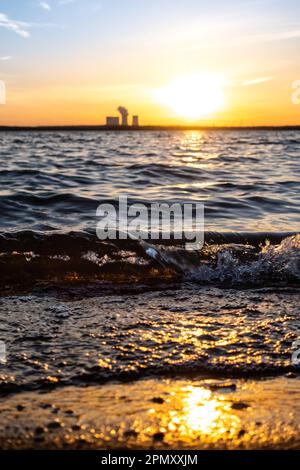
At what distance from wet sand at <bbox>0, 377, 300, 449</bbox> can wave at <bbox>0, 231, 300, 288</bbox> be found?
2.54 m

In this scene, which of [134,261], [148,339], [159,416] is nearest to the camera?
[159,416]

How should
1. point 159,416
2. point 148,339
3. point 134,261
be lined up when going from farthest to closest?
point 134,261 < point 148,339 < point 159,416

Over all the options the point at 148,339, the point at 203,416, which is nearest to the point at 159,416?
the point at 203,416

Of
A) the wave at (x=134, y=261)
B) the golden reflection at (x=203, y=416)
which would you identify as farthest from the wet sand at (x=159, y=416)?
the wave at (x=134, y=261)

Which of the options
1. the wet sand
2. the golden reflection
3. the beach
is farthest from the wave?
the golden reflection

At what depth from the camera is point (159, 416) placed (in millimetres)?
2305

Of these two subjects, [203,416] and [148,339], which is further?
Answer: [148,339]

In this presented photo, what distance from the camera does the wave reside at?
535 cm

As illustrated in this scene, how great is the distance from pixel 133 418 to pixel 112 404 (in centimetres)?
19

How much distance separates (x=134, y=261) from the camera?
591 cm

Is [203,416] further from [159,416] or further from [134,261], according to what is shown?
[134,261]

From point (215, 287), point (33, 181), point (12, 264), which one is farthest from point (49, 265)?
point (33, 181)

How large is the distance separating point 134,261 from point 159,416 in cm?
365

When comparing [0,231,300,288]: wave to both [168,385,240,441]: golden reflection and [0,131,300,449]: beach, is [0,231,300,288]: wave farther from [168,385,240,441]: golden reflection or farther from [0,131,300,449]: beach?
[168,385,240,441]: golden reflection
